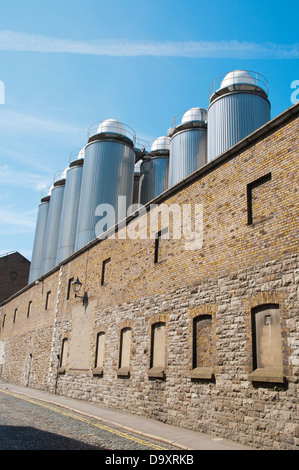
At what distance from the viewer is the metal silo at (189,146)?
2052cm

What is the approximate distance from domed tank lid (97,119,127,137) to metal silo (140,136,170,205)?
2.28 meters

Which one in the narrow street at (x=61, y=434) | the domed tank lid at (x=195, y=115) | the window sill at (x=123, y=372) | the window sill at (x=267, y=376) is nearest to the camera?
the narrow street at (x=61, y=434)

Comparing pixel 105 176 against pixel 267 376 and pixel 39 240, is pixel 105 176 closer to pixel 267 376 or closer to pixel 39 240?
pixel 39 240

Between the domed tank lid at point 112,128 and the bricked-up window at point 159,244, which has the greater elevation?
the domed tank lid at point 112,128

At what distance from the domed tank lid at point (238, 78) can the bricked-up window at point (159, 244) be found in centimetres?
949

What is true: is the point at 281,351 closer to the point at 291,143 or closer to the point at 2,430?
the point at 291,143

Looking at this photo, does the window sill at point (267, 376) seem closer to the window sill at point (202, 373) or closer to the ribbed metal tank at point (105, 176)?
the window sill at point (202, 373)

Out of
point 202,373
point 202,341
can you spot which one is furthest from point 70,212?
point 202,373

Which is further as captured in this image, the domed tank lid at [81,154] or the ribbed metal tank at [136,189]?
the domed tank lid at [81,154]

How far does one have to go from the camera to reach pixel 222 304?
9867 millimetres

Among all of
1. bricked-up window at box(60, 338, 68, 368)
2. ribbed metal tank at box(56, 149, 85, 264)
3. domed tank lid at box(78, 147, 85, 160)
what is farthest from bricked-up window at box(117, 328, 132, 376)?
domed tank lid at box(78, 147, 85, 160)

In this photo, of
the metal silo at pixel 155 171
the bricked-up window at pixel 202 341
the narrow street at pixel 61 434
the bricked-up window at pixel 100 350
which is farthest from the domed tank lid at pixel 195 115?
the narrow street at pixel 61 434

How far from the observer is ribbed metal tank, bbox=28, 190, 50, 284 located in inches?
1260

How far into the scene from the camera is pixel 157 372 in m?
11.8
